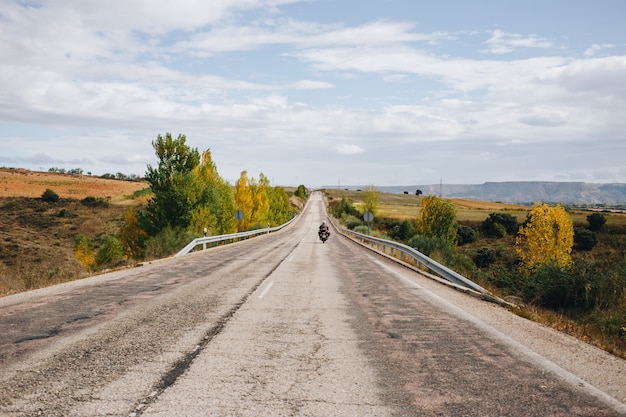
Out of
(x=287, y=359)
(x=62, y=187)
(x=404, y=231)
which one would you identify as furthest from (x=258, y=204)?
(x=62, y=187)

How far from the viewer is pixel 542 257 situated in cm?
5528

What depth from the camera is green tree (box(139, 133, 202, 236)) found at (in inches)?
1464

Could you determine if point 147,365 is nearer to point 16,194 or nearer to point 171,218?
point 171,218

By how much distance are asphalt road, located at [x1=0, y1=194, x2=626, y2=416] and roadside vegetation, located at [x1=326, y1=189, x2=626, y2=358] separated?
1844 mm

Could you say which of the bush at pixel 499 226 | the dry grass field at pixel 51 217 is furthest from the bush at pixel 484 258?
the dry grass field at pixel 51 217

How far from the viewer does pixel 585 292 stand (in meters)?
11.7

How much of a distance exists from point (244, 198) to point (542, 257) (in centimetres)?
3553

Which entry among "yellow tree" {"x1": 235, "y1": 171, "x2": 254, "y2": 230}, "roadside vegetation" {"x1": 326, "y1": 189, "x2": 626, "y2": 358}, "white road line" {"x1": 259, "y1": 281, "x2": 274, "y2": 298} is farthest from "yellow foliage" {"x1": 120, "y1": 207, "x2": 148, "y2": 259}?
"white road line" {"x1": 259, "y1": 281, "x2": 274, "y2": 298}

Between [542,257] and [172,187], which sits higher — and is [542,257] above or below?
below

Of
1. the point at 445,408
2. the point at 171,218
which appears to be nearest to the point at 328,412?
the point at 445,408

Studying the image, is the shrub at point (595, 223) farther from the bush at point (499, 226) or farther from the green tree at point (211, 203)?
the green tree at point (211, 203)

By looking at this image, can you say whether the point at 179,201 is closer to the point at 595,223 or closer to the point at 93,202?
the point at 93,202

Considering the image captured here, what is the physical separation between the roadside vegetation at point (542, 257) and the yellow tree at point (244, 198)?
13951 mm

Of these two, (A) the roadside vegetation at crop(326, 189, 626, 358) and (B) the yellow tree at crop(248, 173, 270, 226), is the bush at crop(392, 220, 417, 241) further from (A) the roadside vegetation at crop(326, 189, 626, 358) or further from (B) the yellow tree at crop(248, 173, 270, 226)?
(B) the yellow tree at crop(248, 173, 270, 226)
